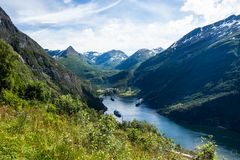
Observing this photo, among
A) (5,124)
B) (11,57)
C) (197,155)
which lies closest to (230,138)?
(11,57)

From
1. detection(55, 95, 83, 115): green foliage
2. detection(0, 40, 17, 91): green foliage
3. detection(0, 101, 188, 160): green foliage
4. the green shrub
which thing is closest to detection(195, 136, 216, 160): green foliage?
detection(0, 101, 188, 160): green foliage

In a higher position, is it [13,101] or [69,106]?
[13,101]

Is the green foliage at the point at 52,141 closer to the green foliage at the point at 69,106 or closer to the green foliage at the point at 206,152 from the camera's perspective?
the green foliage at the point at 69,106

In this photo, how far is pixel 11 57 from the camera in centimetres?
8025

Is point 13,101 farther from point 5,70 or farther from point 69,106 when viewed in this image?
point 5,70

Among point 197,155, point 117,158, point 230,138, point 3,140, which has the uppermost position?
point 3,140

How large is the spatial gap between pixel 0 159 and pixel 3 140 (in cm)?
125

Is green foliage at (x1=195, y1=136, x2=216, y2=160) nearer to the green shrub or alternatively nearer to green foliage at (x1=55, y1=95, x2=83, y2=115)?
green foliage at (x1=55, y1=95, x2=83, y2=115)

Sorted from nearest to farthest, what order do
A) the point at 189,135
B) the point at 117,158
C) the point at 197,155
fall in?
1. the point at 117,158
2. the point at 197,155
3. the point at 189,135

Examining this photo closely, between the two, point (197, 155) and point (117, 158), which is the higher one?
point (117, 158)

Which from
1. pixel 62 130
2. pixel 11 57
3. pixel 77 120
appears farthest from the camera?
pixel 11 57

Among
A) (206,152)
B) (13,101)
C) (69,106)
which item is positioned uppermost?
(13,101)

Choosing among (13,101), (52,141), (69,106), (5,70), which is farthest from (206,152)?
(5,70)

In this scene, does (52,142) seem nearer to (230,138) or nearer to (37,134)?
(37,134)
